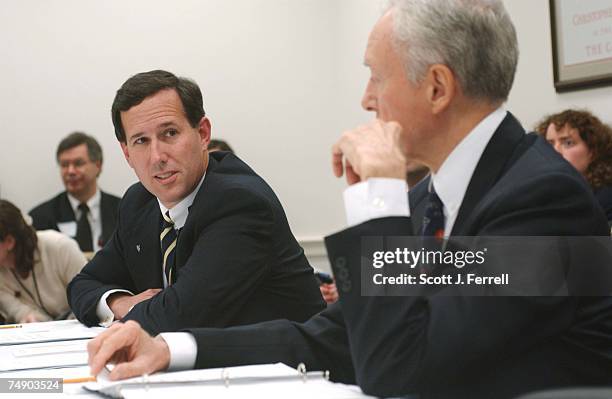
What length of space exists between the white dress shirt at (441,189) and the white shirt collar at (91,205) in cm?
451

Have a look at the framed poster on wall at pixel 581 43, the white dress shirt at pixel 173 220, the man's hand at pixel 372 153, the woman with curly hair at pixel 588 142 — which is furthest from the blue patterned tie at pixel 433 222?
the framed poster on wall at pixel 581 43

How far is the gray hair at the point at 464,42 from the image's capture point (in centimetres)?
142

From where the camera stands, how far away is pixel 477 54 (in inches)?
56.6

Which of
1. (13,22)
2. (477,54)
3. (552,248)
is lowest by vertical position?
(552,248)

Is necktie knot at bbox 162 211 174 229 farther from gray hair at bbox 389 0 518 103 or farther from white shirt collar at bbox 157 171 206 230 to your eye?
gray hair at bbox 389 0 518 103

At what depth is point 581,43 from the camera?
4074 millimetres

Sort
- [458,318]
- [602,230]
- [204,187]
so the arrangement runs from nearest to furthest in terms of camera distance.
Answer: [458,318], [602,230], [204,187]

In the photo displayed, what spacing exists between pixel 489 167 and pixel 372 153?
0.20 meters

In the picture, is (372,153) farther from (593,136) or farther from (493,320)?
(593,136)

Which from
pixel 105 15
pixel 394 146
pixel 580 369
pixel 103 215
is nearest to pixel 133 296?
pixel 394 146

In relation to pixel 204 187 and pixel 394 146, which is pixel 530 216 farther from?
pixel 204 187

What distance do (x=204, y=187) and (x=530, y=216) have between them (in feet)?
4.27

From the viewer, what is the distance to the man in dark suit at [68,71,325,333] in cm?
221

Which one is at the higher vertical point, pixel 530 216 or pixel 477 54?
pixel 477 54
